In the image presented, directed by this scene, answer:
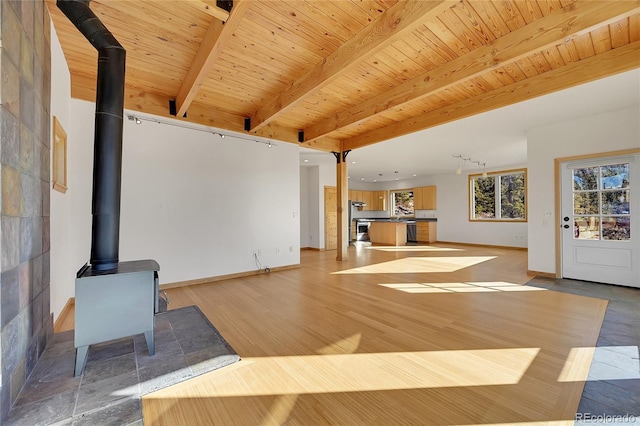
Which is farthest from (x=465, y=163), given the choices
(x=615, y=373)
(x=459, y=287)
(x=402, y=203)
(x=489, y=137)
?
(x=615, y=373)

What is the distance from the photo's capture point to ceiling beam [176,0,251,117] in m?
1.99

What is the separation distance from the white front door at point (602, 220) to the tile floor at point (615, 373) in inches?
37.0

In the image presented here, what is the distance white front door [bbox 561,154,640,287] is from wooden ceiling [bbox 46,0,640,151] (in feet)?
7.31

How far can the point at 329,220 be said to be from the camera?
8.40 metres

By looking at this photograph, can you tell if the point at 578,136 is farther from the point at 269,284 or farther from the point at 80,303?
the point at 80,303

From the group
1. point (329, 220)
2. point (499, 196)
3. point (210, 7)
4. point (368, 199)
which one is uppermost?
point (210, 7)

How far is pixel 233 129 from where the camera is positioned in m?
4.65

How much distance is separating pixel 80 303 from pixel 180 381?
86 cm

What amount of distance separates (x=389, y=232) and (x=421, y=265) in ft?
12.4

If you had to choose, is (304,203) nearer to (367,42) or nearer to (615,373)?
(367,42)

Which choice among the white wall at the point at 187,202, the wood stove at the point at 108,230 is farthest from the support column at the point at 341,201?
the wood stove at the point at 108,230

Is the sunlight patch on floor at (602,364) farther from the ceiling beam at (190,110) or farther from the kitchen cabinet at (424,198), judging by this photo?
the kitchen cabinet at (424,198)

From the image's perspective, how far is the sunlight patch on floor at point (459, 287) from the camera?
12.6 feet

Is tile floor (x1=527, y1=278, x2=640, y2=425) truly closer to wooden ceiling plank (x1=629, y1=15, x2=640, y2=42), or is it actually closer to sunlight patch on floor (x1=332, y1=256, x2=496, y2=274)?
sunlight patch on floor (x1=332, y1=256, x2=496, y2=274)
